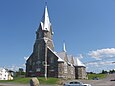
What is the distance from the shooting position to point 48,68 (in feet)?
243

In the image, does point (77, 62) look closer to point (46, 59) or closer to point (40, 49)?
point (46, 59)

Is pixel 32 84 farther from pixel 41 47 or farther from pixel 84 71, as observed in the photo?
pixel 84 71

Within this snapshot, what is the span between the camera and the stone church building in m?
72.6

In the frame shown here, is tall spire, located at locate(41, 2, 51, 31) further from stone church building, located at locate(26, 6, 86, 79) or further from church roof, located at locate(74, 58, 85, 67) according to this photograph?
church roof, located at locate(74, 58, 85, 67)

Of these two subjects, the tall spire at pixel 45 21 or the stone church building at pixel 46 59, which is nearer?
the stone church building at pixel 46 59

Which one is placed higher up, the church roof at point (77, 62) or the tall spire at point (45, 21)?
the tall spire at point (45, 21)

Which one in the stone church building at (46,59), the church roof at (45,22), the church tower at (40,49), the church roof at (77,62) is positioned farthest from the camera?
the church roof at (77,62)

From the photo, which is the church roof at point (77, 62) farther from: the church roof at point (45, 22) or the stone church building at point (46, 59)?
the church roof at point (45, 22)

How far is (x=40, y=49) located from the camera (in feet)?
245

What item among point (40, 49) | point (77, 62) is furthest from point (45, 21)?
point (77, 62)

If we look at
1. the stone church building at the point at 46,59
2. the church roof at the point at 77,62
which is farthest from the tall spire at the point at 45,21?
the church roof at the point at 77,62

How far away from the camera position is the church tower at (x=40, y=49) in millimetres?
73956

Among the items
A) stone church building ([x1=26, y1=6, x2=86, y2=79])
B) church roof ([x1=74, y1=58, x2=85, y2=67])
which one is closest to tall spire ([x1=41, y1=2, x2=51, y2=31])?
stone church building ([x1=26, y1=6, x2=86, y2=79])

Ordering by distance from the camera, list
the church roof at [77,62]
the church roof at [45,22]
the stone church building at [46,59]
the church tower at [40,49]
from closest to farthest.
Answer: the stone church building at [46,59], the church tower at [40,49], the church roof at [45,22], the church roof at [77,62]
